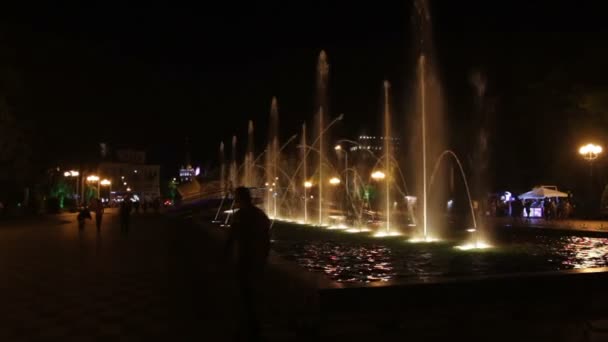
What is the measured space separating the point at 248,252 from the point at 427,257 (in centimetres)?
870

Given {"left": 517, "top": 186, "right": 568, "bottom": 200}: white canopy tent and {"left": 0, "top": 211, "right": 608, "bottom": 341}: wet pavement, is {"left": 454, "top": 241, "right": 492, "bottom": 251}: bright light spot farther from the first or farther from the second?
{"left": 517, "top": 186, "right": 568, "bottom": 200}: white canopy tent

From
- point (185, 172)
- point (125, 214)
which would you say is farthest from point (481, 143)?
point (185, 172)

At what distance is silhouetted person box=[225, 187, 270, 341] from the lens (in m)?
6.57

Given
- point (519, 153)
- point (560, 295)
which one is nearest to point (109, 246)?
point (560, 295)

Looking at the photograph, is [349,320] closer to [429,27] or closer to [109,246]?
[109,246]

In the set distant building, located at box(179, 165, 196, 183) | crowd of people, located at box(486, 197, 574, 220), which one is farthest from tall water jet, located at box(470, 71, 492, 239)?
distant building, located at box(179, 165, 196, 183)

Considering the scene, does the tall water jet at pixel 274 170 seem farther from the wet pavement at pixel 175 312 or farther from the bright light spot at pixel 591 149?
the wet pavement at pixel 175 312

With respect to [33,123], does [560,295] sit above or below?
below

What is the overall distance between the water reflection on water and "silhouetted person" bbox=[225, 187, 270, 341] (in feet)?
11.0

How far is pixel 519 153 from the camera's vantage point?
151 feet

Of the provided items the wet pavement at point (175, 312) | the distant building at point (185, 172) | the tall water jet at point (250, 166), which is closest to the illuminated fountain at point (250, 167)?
the tall water jet at point (250, 166)

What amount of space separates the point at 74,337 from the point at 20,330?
0.93 m

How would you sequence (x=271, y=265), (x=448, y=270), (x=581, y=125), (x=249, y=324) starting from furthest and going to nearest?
(x=581, y=125)
(x=448, y=270)
(x=271, y=265)
(x=249, y=324)

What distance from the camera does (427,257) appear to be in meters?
14.6
